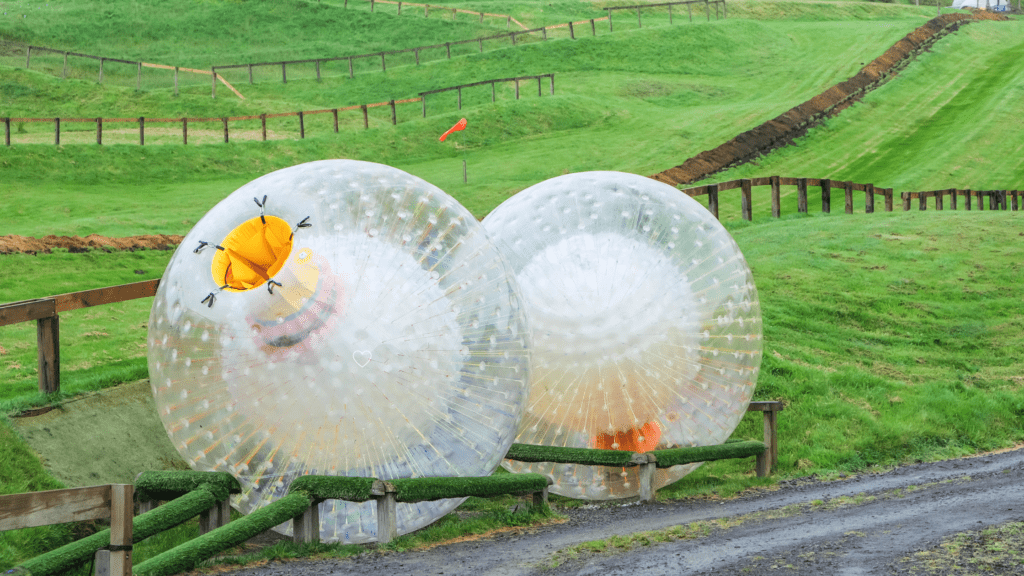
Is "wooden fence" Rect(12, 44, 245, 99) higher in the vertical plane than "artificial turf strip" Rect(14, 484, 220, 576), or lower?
higher

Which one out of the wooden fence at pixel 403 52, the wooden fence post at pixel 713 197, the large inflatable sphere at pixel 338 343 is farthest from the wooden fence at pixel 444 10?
the large inflatable sphere at pixel 338 343

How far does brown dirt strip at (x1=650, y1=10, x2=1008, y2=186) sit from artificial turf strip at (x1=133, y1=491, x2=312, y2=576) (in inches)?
850

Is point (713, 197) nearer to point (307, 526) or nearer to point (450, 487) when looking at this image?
point (450, 487)

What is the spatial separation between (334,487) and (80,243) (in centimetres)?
1209

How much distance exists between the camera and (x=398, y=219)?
6.34 meters

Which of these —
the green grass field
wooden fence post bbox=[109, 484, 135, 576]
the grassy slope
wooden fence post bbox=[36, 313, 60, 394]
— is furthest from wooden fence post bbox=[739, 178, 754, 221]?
wooden fence post bbox=[109, 484, 135, 576]

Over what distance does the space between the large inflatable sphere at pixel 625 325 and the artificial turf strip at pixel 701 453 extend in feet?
0.40

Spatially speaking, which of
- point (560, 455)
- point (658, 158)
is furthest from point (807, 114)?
point (560, 455)

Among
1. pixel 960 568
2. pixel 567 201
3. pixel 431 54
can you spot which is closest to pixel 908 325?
pixel 567 201

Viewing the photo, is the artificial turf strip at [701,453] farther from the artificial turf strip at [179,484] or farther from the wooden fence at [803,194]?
the wooden fence at [803,194]

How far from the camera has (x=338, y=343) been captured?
19.2 ft

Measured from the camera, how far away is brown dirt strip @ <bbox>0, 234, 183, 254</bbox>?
50.2ft

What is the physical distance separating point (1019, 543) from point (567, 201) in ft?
14.1

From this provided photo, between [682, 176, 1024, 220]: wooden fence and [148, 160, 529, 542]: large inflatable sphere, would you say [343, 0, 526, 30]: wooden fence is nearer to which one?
[682, 176, 1024, 220]: wooden fence
